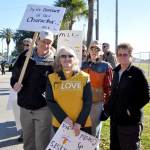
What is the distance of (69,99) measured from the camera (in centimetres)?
545

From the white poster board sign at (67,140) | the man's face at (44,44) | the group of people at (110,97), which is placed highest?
the man's face at (44,44)

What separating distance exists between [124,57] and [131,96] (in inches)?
18.7

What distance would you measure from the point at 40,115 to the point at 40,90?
34 centimetres

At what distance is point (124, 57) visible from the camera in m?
5.48

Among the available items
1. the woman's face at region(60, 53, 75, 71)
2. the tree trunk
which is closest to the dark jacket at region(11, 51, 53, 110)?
the woman's face at region(60, 53, 75, 71)

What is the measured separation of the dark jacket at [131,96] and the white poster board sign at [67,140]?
18.5 inches

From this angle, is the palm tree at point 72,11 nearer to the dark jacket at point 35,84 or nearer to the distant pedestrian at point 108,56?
the distant pedestrian at point 108,56

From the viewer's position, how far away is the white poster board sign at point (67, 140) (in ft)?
18.0

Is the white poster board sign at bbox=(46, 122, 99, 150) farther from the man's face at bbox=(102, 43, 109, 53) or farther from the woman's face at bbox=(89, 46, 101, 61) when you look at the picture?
the man's face at bbox=(102, 43, 109, 53)

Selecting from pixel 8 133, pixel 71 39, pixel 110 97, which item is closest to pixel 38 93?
pixel 110 97

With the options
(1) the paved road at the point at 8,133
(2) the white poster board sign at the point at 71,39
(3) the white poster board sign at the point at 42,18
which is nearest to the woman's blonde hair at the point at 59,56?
(3) the white poster board sign at the point at 42,18

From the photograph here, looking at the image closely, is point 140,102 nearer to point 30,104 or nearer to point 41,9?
point 30,104

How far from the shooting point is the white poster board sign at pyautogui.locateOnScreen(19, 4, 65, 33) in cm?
655

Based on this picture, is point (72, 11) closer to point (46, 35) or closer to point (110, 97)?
point (46, 35)
